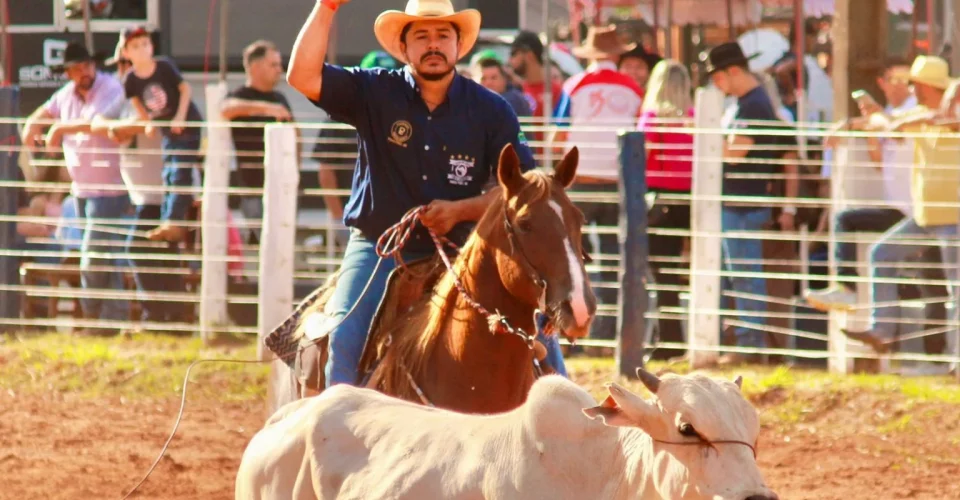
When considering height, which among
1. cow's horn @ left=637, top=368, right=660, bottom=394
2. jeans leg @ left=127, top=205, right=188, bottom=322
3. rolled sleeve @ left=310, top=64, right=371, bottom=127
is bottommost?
jeans leg @ left=127, top=205, right=188, bottom=322

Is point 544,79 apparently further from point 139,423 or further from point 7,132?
point 139,423

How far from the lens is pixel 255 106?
12.5 meters

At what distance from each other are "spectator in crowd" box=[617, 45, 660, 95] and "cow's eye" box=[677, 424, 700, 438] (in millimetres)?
9809

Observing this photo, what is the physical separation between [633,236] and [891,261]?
1.73 m

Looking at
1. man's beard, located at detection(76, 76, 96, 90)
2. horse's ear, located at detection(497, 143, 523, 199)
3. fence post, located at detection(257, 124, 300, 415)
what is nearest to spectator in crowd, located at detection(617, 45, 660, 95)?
→ fence post, located at detection(257, 124, 300, 415)

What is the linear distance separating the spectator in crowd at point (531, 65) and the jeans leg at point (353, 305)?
24.8ft

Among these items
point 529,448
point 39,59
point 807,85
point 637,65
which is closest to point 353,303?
point 529,448

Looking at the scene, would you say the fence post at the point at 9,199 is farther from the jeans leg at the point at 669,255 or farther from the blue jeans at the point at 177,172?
the jeans leg at the point at 669,255

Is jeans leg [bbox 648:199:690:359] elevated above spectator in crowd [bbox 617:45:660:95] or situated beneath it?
situated beneath

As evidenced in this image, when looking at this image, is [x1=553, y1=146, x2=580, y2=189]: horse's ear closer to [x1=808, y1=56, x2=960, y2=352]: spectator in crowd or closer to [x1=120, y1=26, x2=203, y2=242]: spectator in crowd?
[x1=808, y1=56, x2=960, y2=352]: spectator in crowd

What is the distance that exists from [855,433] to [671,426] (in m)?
5.80

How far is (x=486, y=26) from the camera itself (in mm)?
14984

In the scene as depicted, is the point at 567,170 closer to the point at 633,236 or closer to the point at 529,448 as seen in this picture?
the point at 529,448

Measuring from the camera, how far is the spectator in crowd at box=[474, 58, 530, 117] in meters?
12.0
